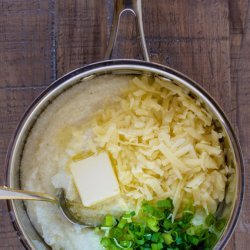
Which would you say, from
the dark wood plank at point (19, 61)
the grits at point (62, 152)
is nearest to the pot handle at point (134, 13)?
the grits at point (62, 152)

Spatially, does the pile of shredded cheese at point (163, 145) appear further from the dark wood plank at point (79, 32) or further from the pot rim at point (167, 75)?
the dark wood plank at point (79, 32)

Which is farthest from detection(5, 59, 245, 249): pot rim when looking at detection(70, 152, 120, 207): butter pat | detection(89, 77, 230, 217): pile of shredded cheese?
detection(70, 152, 120, 207): butter pat

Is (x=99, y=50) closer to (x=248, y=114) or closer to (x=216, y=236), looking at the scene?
(x=248, y=114)

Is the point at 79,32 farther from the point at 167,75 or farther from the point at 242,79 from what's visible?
the point at 242,79

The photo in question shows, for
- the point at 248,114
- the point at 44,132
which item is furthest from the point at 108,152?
the point at 248,114

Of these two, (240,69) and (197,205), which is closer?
(197,205)

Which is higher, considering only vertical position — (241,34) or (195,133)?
(241,34)
